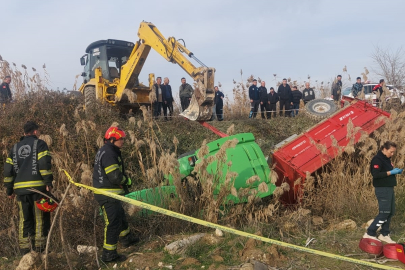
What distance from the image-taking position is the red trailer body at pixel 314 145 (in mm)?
6309

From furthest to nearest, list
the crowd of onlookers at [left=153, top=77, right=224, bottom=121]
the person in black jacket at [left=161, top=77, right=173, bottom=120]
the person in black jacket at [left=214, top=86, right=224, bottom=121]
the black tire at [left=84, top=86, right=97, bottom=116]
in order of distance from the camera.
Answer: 1. the person in black jacket at [left=214, top=86, right=224, bottom=121]
2. the person in black jacket at [left=161, top=77, right=173, bottom=120]
3. the crowd of onlookers at [left=153, top=77, right=224, bottom=121]
4. the black tire at [left=84, top=86, right=97, bottom=116]

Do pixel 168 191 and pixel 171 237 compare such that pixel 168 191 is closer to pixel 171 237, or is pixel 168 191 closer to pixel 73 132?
pixel 171 237

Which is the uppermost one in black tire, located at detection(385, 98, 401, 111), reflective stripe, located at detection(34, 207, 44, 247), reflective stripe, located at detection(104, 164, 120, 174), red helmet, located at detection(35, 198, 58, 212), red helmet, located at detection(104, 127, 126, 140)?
black tire, located at detection(385, 98, 401, 111)

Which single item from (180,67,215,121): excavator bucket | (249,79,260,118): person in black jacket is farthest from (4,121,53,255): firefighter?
(249,79,260,118): person in black jacket

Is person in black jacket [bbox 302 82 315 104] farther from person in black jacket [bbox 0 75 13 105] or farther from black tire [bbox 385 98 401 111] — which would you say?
person in black jacket [bbox 0 75 13 105]

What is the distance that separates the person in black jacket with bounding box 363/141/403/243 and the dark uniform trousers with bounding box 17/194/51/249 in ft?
14.0

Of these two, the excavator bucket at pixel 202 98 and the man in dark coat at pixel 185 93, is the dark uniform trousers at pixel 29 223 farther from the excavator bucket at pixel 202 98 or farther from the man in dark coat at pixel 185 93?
the man in dark coat at pixel 185 93

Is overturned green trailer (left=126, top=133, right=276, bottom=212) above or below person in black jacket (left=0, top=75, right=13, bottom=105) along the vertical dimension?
below

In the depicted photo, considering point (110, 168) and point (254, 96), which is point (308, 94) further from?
point (110, 168)

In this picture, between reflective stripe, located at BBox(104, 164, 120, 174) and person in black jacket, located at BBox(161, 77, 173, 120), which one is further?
person in black jacket, located at BBox(161, 77, 173, 120)

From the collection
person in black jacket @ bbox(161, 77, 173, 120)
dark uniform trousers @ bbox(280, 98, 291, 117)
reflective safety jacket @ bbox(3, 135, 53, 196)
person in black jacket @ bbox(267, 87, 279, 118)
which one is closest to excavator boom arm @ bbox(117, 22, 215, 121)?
person in black jacket @ bbox(161, 77, 173, 120)

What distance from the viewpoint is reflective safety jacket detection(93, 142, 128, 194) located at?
4.54 metres

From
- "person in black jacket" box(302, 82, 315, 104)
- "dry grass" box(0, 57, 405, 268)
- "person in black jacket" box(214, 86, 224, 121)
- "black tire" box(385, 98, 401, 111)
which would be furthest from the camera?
"person in black jacket" box(302, 82, 315, 104)

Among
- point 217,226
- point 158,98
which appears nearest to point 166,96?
point 158,98
